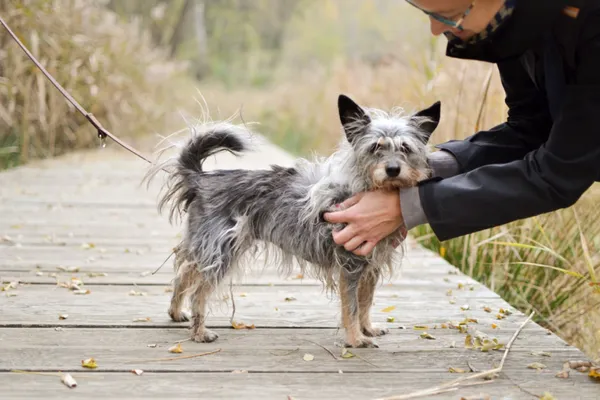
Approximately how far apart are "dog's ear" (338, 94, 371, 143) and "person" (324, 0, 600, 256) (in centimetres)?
28

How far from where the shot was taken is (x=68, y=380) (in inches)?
102

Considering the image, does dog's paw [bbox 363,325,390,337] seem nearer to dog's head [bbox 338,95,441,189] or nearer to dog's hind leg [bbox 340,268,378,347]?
dog's hind leg [bbox 340,268,378,347]

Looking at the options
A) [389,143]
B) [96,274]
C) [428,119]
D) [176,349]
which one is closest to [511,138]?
[428,119]

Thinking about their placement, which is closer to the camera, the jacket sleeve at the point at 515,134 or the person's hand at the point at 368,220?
the person's hand at the point at 368,220

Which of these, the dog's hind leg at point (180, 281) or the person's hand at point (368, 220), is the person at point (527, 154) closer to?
the person's hand at point (368, 220)

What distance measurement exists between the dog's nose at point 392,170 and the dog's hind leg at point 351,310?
0.51m

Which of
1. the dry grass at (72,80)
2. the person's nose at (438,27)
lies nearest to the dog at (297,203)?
the person's nose at (438,27)

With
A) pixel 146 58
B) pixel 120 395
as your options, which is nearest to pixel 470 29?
pixel 120 395

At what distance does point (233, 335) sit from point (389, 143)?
117cm

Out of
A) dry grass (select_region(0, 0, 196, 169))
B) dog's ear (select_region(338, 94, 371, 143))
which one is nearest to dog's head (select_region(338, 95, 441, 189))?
dog's ear (select_region(338, 94, 371, 143))

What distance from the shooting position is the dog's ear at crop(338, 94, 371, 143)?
10.0 ft

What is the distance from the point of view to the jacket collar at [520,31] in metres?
2.47

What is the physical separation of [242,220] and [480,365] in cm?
122

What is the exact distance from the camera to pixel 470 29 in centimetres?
269
